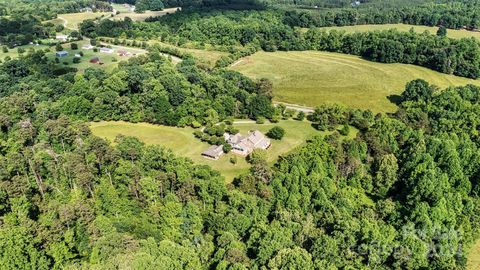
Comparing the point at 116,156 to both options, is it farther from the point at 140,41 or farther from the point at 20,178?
the point at 140,41

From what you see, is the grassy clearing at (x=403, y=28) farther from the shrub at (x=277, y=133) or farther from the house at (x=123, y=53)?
the shrub at (x=277, y=133)

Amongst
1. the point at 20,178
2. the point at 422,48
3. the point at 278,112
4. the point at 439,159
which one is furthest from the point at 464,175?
the point at 422,48

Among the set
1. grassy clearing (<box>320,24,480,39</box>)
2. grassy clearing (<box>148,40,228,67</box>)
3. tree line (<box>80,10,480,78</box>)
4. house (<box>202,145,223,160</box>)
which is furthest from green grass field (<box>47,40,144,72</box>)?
grassy clearing (<box>320,24,480,39</box>)

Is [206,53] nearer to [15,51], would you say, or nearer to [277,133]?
[15,51]

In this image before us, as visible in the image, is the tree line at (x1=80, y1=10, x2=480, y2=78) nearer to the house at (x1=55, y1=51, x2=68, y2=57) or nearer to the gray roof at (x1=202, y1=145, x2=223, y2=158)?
the house at (x1=55, y1=51, x2=68, y2=57)

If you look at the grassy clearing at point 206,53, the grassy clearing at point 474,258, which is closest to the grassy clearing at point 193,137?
the grassy clearing at point 474,258

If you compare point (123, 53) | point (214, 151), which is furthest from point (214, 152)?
point (123, 53)
